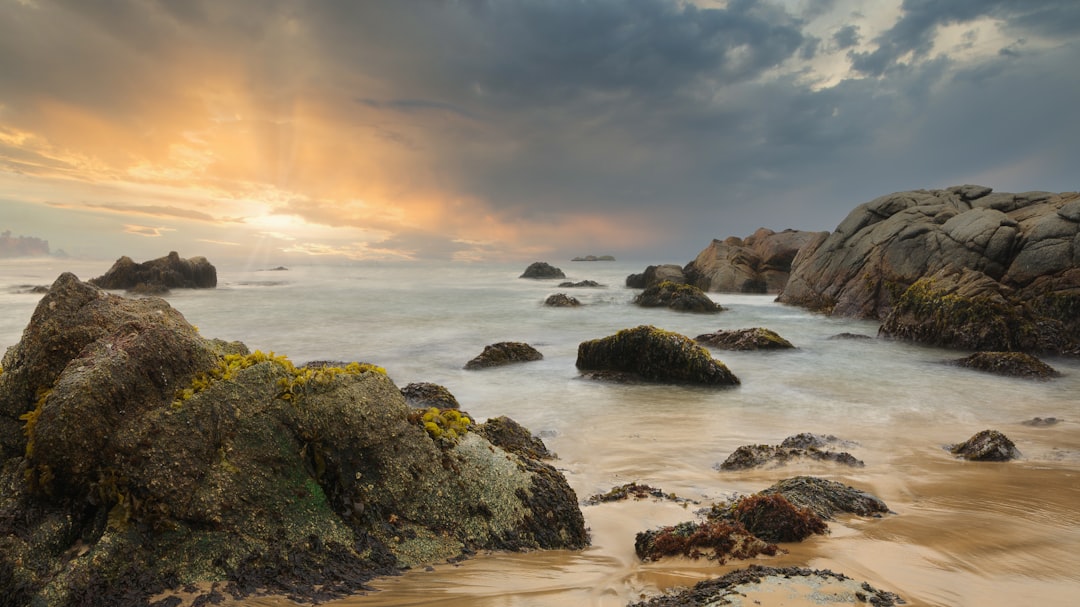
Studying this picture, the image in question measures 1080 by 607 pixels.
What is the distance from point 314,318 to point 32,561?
24.0 metres

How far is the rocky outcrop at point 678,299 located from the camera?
87.0 ft

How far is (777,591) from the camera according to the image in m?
2.94

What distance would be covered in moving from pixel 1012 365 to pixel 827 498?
10797mm

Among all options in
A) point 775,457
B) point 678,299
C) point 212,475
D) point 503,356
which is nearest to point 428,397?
point 775,457

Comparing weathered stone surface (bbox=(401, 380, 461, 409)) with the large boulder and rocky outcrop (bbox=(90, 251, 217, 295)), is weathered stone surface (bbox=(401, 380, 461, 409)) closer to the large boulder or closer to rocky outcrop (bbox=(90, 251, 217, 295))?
the large boulder

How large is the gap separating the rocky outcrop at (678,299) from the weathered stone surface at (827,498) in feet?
71.1

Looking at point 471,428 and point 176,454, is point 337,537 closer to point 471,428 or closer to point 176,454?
point 176,454

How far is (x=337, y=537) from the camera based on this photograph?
3.39 meters

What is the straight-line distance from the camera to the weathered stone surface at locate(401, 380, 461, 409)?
843 centimetres

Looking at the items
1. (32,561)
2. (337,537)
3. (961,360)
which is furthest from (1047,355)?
(32,561)

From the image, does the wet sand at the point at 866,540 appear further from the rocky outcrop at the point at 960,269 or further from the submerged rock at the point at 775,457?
the rocky outcrop at the point at 960,269

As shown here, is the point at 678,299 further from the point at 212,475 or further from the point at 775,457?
the point at 212,475

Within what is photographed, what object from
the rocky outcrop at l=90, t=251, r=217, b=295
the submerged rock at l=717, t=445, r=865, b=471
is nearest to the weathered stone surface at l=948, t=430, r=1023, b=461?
the submerged rock at l=717, t=445, r=865, b=471

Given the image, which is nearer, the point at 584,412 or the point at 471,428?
the point at 471,428
